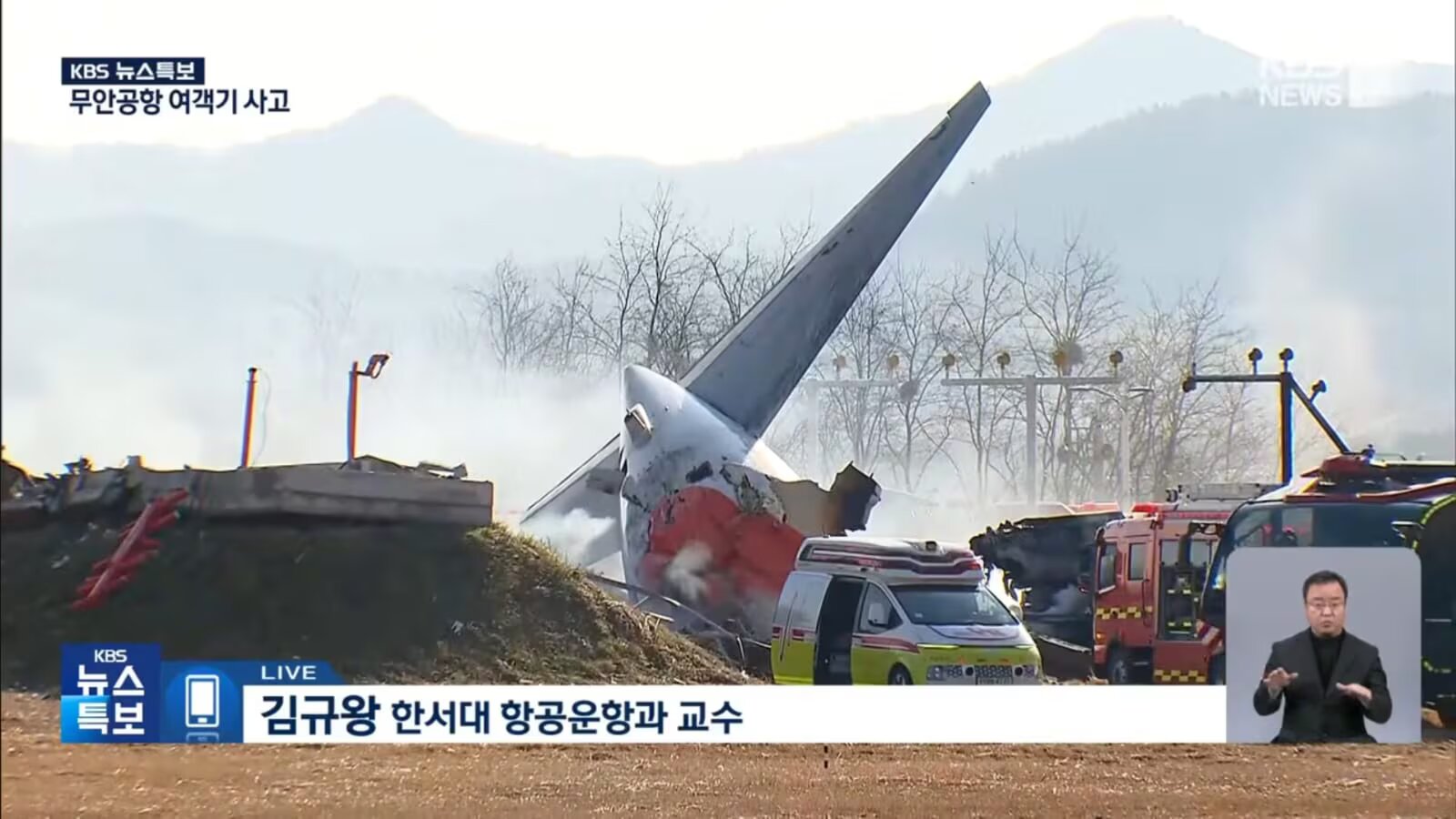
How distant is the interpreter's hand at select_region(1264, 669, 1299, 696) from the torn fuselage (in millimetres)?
1615

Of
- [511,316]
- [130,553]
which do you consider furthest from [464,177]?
[130,553]

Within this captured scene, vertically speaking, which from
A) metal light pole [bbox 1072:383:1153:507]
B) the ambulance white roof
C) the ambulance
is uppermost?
metal light pole [bbox 1072:383:1153:507]

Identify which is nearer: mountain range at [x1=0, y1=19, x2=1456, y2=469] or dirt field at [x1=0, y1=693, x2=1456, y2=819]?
mountain range at [x1=0, y1=19, x2=1456, y2=469]

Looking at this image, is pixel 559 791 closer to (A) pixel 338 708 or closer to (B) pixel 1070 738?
(A) pixel 338 708

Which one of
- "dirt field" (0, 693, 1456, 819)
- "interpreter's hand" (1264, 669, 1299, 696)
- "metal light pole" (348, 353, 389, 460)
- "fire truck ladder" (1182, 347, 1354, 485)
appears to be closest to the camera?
"metal light pole" (348, 353, 389, 460)

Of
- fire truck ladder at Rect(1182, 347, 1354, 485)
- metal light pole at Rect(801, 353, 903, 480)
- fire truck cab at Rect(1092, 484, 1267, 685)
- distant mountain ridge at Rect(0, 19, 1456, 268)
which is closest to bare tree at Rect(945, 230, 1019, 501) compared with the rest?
metal light pole at Rect(801, 353, 903, 480)

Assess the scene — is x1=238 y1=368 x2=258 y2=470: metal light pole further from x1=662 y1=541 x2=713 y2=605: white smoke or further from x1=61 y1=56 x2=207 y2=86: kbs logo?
x1=662 y1=541 x2=713 y2=605: white smoke

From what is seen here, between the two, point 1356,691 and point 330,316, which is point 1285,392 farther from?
point 330,316

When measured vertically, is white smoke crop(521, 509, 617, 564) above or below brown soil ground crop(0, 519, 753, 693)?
above

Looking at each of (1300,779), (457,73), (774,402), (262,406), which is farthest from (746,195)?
(1300,779)

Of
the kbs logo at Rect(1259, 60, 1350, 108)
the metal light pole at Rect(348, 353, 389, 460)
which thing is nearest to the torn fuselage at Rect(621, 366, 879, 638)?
the metal light pole at Rect(348, 353, 389, 460)

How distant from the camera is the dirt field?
18.4 feet

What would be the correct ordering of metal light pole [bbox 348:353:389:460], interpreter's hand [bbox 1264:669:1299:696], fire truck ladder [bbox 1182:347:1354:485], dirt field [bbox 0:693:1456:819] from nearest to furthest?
metal light pole [bbox 348:353:389:460], fire truck ladder [bbox 1182:347:1354:485], interpreter's hand [bbox 1264:669:1299:696], dirt field [bbox 0:693:1456:819]

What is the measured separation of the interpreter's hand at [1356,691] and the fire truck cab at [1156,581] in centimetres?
48
